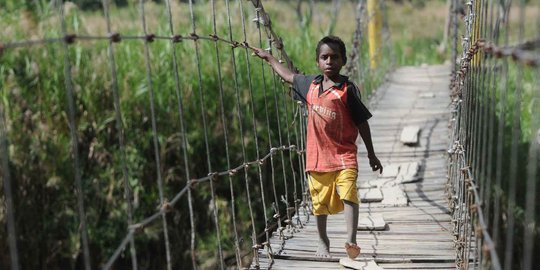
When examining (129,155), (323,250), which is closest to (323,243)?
(323,250)

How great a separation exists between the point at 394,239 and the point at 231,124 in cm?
234

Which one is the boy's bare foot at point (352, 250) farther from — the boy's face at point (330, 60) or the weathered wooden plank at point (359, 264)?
the boy's face at point (330, 60)

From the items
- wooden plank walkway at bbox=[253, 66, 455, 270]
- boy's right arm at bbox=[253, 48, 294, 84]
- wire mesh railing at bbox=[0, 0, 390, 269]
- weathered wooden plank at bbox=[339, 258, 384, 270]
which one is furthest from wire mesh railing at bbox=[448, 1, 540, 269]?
wire mesh railing at bbox=[0, 0, 390, 269]

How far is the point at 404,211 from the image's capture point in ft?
9.68

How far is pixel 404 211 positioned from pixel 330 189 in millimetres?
843

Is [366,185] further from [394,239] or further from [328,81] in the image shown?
[328,81]

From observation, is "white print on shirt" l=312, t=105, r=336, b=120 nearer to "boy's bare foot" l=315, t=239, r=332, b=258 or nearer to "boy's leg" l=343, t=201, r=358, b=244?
"boy's leg" l=343, t=201, r=358, b=244

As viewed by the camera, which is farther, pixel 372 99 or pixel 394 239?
pixel 372 99

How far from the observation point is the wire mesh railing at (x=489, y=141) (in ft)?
3.71

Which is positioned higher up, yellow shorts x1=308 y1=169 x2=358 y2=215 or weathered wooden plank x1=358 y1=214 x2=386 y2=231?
yellow shorts x1=308 y1=169 x2=358 y2=215

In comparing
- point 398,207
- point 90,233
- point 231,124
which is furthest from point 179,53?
point 398,207

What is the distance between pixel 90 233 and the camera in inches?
172

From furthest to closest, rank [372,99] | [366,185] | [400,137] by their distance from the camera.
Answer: [372,99], [400,137], [366,185]

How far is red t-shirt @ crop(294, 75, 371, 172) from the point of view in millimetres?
2127
